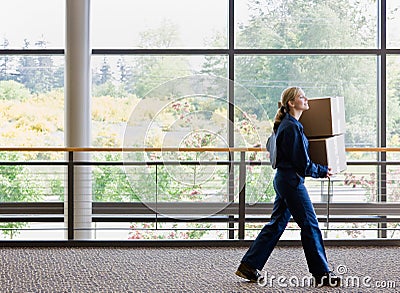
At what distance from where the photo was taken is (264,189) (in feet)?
24.6

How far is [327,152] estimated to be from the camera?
4.75 meters

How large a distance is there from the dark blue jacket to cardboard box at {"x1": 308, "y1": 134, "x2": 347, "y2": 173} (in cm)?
8

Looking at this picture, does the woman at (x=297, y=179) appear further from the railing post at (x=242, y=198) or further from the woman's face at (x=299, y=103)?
the railing post at (x=242, y=198)

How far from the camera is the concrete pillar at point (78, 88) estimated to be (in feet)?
25.8

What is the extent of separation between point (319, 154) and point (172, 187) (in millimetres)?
2625

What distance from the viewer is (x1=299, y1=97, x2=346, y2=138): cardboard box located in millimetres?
4812

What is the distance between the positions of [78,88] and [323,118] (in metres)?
3.83

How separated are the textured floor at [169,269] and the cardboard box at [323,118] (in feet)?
3.24

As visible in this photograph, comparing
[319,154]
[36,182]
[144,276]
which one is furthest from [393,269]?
[36,182]

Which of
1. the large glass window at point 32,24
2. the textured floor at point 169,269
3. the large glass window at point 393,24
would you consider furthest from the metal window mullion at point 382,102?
the large glass window at point 32,24

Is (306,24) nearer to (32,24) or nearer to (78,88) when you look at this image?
(78,88)

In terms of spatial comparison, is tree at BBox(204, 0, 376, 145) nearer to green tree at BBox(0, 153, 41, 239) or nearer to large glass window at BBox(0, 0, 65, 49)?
large glass window at BBox(0, 0, 65, 49)

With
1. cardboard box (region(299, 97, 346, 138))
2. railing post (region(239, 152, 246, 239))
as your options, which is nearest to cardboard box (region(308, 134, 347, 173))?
cardboard box (region(299, 97, 346, 138))

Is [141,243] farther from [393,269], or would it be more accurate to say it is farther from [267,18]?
[267,18]
